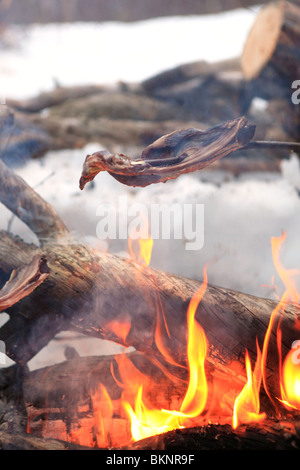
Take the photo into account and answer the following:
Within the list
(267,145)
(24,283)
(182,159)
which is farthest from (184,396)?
(267,145)

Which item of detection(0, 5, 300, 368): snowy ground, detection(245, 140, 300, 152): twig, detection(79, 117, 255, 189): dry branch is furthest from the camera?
detection(0, 5, 300, 368): snowy ground

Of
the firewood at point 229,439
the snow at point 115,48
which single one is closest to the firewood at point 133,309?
the firewood at point 229,439

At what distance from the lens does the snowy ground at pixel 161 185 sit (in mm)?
3455

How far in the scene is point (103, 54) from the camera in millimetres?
5273

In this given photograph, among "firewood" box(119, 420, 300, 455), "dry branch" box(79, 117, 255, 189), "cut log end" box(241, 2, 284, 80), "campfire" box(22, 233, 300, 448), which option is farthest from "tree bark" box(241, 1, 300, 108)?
"firewood" box(119, 420, 300, 455)

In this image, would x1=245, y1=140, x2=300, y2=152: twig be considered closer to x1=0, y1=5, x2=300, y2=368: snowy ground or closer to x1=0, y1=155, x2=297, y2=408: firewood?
x1=0, y1=155, x2=297, y2=408: firewood

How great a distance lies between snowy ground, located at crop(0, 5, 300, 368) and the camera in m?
3.46

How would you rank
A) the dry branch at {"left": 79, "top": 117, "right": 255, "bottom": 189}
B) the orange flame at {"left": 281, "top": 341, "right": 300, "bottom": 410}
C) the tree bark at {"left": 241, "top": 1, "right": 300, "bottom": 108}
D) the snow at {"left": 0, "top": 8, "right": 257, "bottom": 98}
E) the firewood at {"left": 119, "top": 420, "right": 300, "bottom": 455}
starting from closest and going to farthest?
the firewood at {"left": 119, "top": 420, "right": 300, "bottom": 455} < the dry branch at {"left": 79, "top": 117, "right": 255, "bottom": 189} < the orange flame at {"left": 281, "top": 341, "right": 300, "bottom": 410} < the tree bark at {"left": 241, "top": 1, "right": 300, "bottom": 108} < the snow at {"left": 0, "top": 8, "right": 257, "bottom": 98}

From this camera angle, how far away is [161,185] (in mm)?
4039

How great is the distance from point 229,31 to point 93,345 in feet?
14.9

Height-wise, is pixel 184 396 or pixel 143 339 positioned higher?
pixel 143 339

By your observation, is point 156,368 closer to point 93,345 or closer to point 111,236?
point 93,345

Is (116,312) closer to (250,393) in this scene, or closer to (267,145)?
(250,393)
